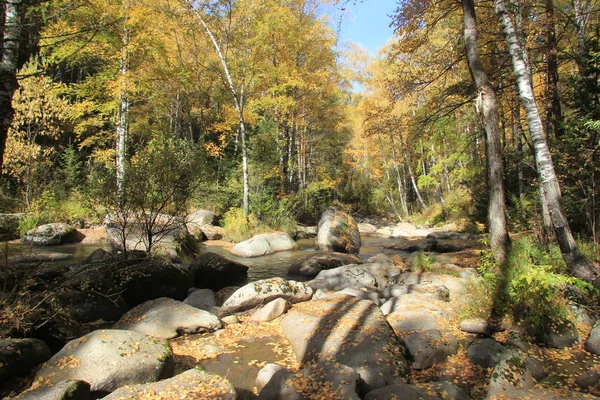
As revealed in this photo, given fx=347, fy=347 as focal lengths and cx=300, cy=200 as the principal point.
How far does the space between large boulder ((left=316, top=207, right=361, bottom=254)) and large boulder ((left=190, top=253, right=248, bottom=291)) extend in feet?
16.7

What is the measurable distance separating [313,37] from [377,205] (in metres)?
15.4

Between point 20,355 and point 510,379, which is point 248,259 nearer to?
point 20,355

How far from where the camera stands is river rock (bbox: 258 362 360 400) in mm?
3250

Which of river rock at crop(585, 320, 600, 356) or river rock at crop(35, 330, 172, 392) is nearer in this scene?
river rock at crop(35, 330, 172, 392)

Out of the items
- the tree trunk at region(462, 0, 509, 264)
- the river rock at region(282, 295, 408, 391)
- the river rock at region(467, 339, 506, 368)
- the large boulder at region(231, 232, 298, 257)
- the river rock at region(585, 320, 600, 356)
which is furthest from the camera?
the large boulder at region(231, 232, 298, 257)

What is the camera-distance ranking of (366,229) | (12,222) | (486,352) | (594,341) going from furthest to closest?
1. (366,229)
2. (12,222)
3. (594,341)
4. (486,352)

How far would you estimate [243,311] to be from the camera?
6.51 metres

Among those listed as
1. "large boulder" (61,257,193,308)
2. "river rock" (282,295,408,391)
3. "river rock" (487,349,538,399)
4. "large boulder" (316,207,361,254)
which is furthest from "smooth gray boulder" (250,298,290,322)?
"large boulder" (316,207,361,254)

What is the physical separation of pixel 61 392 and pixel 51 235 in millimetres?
10639

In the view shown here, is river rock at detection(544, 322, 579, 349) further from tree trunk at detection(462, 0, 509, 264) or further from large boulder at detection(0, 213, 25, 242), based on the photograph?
large boulder at detection(0, 213, 25, 242)

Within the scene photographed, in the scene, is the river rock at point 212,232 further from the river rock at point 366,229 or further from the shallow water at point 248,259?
the river rock at point 366,229

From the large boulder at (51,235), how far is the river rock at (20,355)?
880cm

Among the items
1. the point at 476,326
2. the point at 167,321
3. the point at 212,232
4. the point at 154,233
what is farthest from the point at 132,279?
the point at 212,232

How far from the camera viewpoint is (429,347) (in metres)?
4.38
